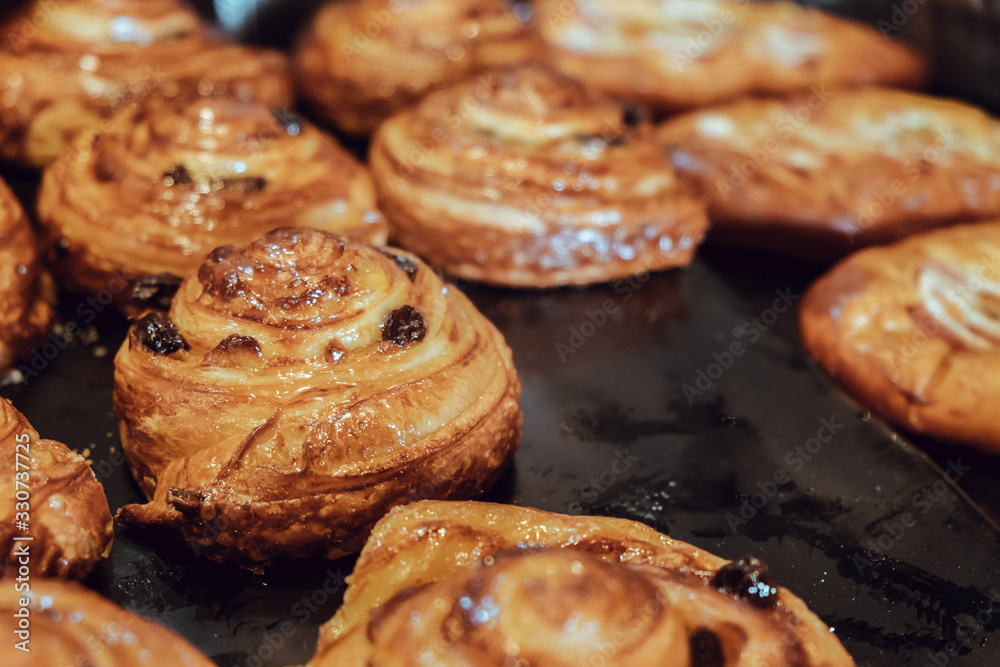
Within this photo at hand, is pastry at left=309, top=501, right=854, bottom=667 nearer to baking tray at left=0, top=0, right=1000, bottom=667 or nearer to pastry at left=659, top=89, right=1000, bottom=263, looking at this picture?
baking tray at left=0, top=0, right=1000, bottom=667

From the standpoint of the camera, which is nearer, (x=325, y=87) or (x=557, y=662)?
(x=557, y=662)

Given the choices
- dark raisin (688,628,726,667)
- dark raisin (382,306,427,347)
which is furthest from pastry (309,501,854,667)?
dark raisin (382,306,427,347)

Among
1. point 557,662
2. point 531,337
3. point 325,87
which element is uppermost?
point 557,662

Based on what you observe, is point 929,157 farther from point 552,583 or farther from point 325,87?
point 552,583

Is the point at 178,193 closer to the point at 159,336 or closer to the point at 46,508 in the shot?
the point at 159,336

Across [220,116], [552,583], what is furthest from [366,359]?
[220,116]

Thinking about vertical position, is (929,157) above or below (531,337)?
above

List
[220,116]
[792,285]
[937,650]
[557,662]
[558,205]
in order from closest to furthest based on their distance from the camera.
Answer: [557,662] → [937,650] → [220,116] → [558,205] → [792,285]
